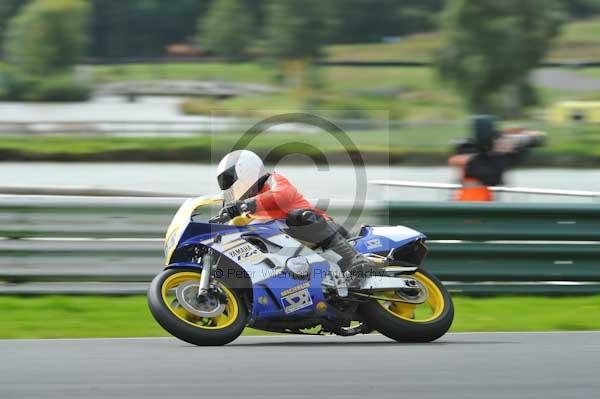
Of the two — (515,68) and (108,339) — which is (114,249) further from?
(515,68)

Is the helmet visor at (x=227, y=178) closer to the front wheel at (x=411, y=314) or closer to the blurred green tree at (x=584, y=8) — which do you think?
the front wheel at (x=411, y=314)

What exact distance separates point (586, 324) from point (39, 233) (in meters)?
4.61

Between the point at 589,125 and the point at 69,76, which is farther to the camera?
the point at 69,76

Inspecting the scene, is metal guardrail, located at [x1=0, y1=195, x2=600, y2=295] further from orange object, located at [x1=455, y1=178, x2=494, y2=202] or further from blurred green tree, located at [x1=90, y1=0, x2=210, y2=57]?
Result: blurred green tree, located at [x1=90, y1=0, x2=210, y2=57]

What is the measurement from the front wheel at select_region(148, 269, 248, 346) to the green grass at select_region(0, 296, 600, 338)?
96 cm

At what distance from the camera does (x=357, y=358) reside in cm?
652

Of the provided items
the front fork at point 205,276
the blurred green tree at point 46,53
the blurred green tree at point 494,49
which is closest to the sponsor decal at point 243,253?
the front fork at point 205,276

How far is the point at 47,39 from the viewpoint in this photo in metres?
70.1

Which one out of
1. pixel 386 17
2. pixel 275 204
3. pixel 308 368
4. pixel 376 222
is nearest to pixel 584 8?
pixel 386 17

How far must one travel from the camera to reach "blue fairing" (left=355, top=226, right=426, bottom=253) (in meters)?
7.52

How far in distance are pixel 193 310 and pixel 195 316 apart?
0.07 m

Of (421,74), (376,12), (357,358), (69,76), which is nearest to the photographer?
(357,358)

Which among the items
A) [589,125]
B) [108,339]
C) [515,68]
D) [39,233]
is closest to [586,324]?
[108,339]

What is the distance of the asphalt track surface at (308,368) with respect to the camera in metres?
5.56
